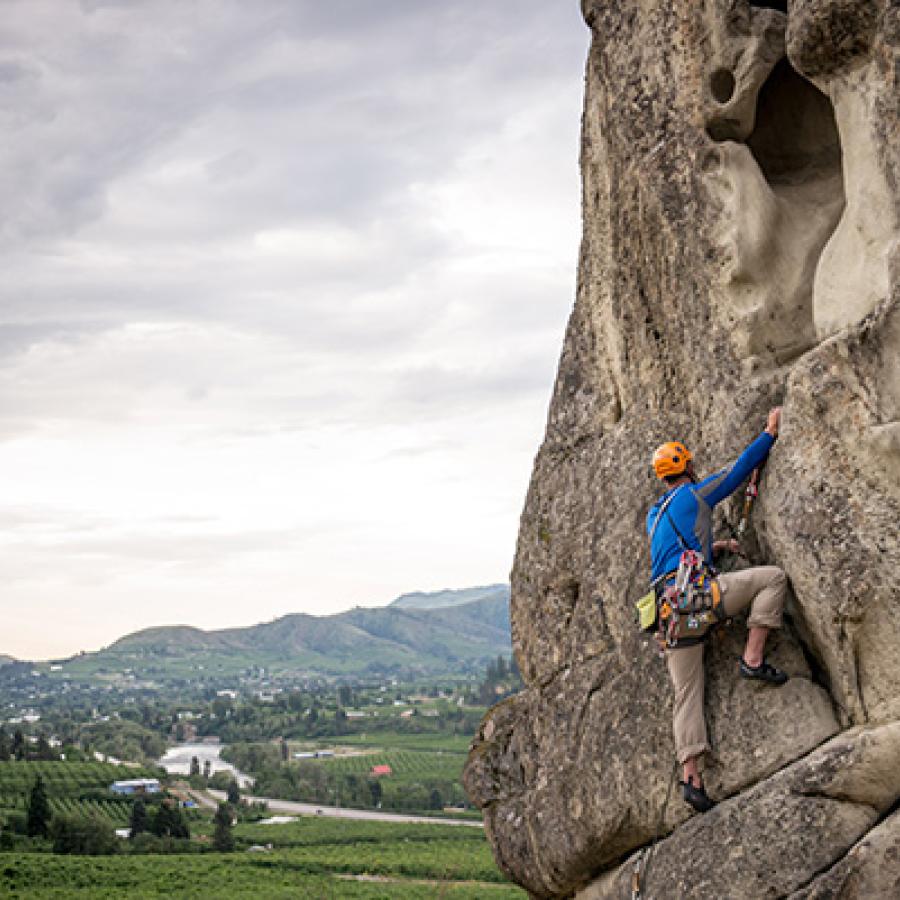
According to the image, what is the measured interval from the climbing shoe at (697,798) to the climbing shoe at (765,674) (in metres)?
1.13

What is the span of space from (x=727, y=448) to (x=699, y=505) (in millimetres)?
1064

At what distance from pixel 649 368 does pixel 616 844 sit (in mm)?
5152

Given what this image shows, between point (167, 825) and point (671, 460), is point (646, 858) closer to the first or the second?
point (671, 460)

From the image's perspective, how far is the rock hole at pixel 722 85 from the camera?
36.9ft

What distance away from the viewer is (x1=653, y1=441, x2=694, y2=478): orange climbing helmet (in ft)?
33.9

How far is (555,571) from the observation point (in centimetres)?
1301

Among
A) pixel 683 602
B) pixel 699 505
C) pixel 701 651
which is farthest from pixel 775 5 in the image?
pixel 701 651

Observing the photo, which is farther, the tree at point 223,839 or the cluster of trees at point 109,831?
the tree at point 223,839

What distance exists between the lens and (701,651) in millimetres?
9914

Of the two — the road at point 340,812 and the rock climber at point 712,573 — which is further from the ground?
the rock climber at point 712,573

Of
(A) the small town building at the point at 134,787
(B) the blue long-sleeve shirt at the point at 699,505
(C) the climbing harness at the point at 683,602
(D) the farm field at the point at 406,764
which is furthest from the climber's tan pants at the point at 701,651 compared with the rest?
(D) the farm field at the point at 406,764

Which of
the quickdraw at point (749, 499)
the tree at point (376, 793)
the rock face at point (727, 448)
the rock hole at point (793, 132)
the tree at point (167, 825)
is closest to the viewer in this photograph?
the rock face at point (727, 448)

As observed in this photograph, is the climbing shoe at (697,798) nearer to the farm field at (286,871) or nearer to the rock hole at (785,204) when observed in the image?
the rock hole at (785,204)

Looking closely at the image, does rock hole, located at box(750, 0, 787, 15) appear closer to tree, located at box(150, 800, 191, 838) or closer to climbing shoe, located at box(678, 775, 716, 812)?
climbing shoe, located at box(678, 775, 716, 812)
